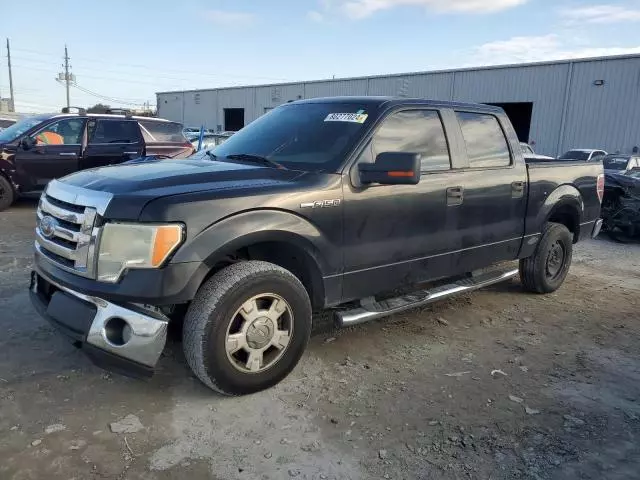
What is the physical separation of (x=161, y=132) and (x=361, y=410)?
908cm

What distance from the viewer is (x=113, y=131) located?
10273 mm

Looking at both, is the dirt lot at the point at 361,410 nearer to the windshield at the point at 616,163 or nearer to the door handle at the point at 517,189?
the door handle at the point at 517,189

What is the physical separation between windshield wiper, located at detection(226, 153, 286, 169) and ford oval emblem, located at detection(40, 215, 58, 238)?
1331mm

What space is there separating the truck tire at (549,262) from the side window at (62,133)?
834cm

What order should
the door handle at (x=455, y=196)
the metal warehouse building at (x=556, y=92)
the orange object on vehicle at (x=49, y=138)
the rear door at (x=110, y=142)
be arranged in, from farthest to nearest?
the metal warehouse building at (x=556, y=92) < the rear door at (x=110, y=142) < the orange object on vehicle at (x=49, y=138) < the door handle at (x=455, y=196)

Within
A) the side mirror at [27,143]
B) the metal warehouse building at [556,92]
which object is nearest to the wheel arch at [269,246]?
the side mirror at [27,143]

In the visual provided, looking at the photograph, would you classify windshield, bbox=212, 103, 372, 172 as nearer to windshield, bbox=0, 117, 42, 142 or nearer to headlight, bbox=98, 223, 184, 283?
headlight, bbox=98, 223, 184, 283

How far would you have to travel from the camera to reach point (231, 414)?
310 cm

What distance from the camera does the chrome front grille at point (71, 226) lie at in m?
2.93

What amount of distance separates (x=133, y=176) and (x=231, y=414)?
1.58 meters

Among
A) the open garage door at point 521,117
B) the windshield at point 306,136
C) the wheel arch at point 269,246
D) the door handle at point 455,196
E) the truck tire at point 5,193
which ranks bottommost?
the truck tire at point 5,193

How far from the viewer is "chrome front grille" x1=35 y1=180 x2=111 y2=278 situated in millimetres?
2934

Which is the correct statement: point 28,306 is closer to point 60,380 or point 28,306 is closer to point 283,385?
point 60,380

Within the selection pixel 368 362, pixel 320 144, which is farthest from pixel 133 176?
pixel 368 362
